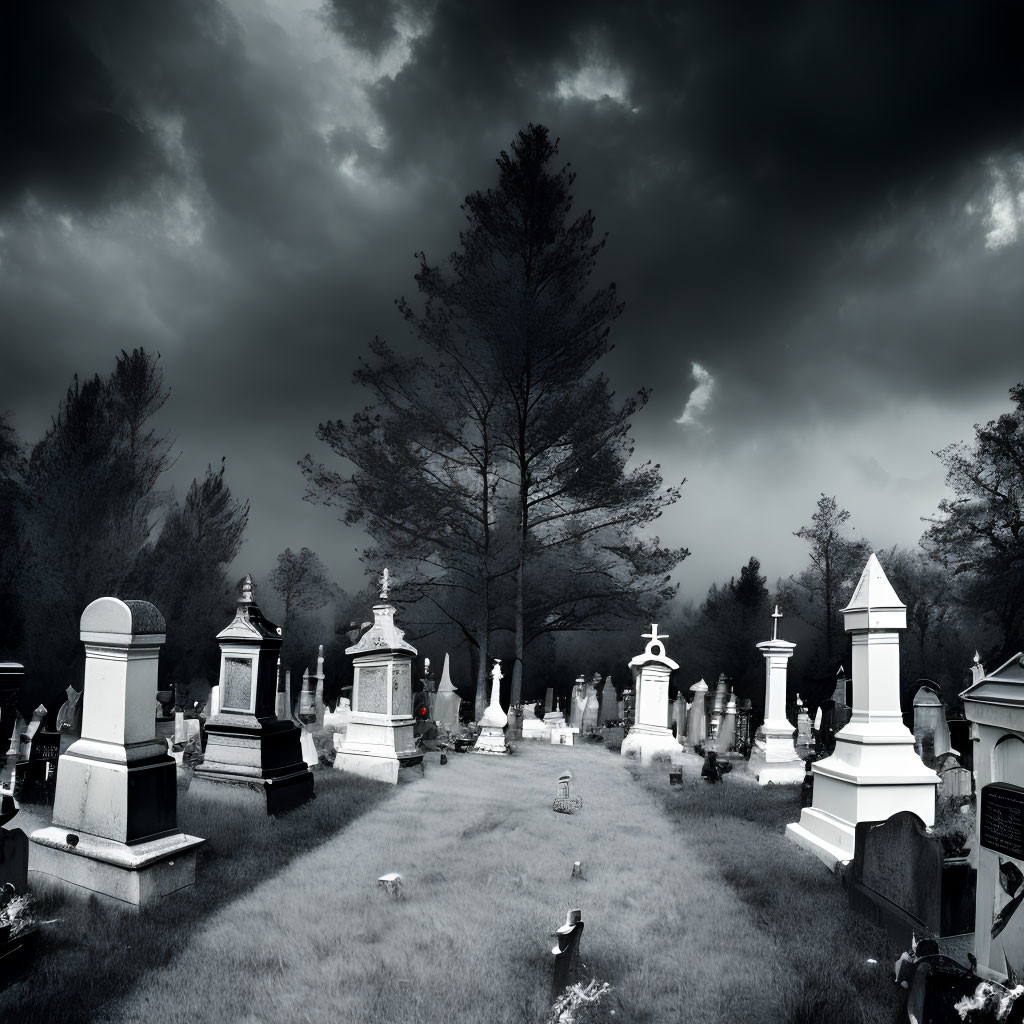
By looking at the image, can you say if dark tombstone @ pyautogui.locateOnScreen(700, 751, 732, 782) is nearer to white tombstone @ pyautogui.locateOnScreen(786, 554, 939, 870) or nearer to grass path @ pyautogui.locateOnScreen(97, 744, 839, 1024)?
grass path @ pyautogui.locateOnScreen(97, 744, 839, 1024)

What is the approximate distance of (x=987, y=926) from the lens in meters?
3.24

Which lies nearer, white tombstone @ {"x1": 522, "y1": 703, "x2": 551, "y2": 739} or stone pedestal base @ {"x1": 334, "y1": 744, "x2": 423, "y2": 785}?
stone pedestal base @ {"x1": 334, "y1": 744, "x2": 423, "y2": 785}

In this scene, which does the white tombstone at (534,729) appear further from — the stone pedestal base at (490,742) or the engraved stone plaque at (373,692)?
the engraved stone plaque at (373,692)

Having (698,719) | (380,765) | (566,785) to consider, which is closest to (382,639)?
(380,765)

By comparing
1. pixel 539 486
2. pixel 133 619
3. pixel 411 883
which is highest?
pixel 539 486

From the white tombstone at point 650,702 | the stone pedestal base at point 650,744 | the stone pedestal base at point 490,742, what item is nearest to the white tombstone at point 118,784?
the stone pedestal base at point 490,742

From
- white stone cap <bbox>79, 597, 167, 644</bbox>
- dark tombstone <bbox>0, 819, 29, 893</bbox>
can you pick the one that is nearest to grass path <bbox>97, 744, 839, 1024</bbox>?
dark tombstone <bbox>0, 819, 29, 893</bbox>

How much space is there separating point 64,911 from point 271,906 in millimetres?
1250

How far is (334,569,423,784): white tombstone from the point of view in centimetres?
971

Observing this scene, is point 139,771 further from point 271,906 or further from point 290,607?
point 290,607

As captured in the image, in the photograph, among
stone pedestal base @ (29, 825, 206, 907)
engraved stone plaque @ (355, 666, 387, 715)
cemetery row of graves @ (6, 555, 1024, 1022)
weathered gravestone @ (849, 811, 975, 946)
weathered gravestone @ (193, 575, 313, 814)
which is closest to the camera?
cemetery row of graves @ (6, 555, 1024, 1022)

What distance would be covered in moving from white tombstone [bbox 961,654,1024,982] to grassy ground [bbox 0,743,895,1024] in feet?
1.94

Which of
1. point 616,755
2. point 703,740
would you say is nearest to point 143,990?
point 616,755

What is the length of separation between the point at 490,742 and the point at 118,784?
29.7 feet
